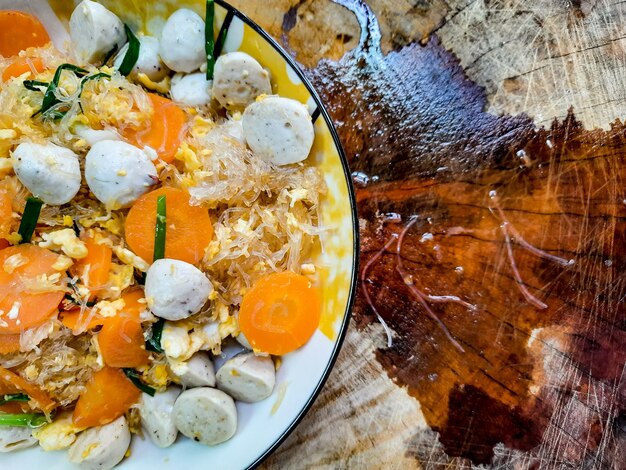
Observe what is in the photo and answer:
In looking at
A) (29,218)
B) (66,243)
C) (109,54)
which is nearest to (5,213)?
(29,218)

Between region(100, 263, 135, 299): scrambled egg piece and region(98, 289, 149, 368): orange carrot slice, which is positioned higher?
region(100, 263, 135, 299): scrambled egg piece

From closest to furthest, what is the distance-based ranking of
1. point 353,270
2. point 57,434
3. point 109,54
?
point 353,270
point 57,434
point 109,54

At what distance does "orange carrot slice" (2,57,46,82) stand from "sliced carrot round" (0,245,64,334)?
22.0 inches

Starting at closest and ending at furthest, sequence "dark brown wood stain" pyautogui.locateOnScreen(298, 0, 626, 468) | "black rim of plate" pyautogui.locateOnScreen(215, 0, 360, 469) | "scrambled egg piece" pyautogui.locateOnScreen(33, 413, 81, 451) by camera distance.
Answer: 1. "black rim of plate" pyautogui.locateOnScreen(215, 0, 360, 469)
2. "scrambled egg piece" pyautogui.locateOnScreen(33, 413, 81, 451)
3. "dark brown wood stain" pyautogui.locateOnScreen(298, 0, 626, 468)

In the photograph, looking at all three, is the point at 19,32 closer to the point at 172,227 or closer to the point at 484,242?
the point at 172,227

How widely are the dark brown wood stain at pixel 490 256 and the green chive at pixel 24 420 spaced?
3.32 feet

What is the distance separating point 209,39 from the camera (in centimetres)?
152

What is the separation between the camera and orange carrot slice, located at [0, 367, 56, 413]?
4.81 ft

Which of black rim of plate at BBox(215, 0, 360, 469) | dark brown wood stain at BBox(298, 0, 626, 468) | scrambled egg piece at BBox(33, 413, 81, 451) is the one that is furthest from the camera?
dark brown wood stain at BBox(298, 0, 626, 468)

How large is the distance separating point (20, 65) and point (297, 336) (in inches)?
47.0

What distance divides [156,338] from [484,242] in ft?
3.44

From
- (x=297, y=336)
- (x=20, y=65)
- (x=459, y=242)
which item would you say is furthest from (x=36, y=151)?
(x=459, y=242)

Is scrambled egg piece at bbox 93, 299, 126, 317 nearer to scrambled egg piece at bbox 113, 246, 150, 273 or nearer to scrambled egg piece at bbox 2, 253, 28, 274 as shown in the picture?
scrambled egg piece at bbox 113, 246, 150, 273

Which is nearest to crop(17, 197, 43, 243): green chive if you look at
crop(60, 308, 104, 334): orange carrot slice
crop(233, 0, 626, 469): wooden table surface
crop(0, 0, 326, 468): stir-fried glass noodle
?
crop(0, 0, 326, 468): stir-fried glass noodle
